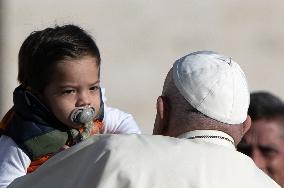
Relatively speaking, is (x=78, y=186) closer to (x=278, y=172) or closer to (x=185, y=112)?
(x=185, y=112)

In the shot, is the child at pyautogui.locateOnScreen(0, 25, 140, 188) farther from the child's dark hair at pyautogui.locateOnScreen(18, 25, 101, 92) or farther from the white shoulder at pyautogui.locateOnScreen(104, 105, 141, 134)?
the white shoulder at pyautogui.locateOnScreen(104, 105, 141, 134)

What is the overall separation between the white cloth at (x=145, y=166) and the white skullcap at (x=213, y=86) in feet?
1.25

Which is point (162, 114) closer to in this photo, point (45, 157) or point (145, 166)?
point (145, 166)

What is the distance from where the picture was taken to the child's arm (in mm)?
4504

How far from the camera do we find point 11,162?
4.53 metres

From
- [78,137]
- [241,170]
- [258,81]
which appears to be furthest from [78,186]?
[258,81]

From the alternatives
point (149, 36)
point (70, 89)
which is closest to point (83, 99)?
point (70, 89)

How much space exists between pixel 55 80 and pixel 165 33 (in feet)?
12.6

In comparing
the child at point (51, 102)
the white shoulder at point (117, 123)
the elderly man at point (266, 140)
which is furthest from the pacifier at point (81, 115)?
the elderly man at point (266, 140)

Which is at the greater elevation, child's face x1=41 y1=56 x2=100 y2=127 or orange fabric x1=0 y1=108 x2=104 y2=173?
child's face x1=41 y1=56 x2=100 y2=127

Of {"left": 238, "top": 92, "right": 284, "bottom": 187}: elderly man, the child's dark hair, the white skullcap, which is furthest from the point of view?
{"left": 238, "top": 92, "right": 284, "bottom": 187}: elderly man

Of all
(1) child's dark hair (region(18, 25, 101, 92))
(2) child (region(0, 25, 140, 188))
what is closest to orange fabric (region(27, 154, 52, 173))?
(2) child (region(0, 25, 140, 188))

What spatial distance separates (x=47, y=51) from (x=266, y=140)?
117cm

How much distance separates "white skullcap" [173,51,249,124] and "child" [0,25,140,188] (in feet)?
1.97
